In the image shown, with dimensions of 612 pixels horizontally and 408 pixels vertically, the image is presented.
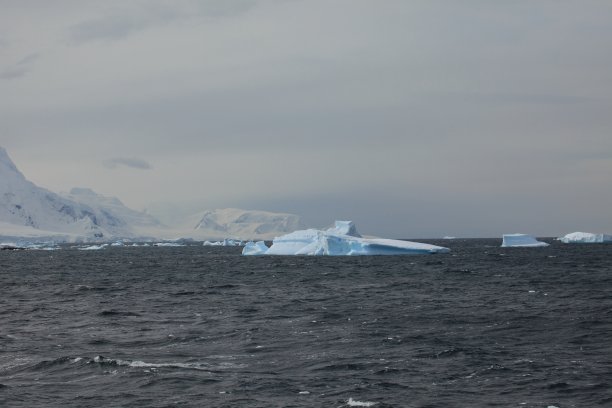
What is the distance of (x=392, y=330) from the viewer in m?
26.9

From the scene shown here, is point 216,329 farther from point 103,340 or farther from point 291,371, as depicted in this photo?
point 291,371

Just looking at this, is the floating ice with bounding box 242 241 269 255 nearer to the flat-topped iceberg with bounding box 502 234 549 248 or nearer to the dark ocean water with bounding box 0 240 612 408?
the flat-topped iceberg with bounding box 502 234 549 248

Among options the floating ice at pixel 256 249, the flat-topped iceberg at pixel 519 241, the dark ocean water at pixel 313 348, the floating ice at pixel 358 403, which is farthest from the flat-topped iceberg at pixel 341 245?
the floating ice at pixel 358 403

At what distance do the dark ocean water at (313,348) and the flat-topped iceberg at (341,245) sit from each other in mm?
45310

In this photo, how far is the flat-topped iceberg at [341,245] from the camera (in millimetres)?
89500

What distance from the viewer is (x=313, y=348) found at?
23.6 metres

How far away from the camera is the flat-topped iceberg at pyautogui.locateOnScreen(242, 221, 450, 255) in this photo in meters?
89.5

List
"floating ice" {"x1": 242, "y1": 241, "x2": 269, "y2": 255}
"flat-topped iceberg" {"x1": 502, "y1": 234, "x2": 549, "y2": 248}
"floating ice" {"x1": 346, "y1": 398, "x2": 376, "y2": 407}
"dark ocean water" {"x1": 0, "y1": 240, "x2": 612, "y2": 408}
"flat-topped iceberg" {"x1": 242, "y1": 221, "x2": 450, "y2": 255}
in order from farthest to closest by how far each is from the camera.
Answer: "flat-topped iceberg" {"x1": 502, "y1": 234, "x2": 549, "y2": 248}, "floating ice" {"x1": 242, "y1": 241, "x2": 269, "y2": 255}, "flat-topped iceberg" {"x1": 242, "y1": 221, "x2": 450, "y2": 255}, "dark ocean water" {"x1": 0, "y1": 240, "x2": 612, "y2": 408}, "floating ice" {"x1": 346, "y1": 398, "x2": 376, "y2": 407}

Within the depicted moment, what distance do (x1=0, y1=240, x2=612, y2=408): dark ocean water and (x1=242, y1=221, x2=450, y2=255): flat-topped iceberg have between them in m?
45.3

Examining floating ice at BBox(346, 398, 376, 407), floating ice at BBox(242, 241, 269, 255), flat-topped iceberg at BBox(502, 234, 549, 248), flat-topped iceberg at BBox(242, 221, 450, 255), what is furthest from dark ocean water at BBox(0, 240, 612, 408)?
flat-topped iceberg at BBox(502, 234, 549, 248)

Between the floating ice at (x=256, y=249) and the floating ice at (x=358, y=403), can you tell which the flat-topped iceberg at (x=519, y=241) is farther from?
the floating ice at (x=358, y=403)

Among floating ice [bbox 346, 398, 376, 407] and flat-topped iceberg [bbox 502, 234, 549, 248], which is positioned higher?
flat-topped iceberg [bbox 502, 234, 549, 248]

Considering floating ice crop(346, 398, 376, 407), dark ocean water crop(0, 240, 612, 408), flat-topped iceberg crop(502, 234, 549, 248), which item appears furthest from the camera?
flat-topped iceberg crop(502, 234, 549, 248)

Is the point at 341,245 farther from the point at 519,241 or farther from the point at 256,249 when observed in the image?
the point at 519,241
